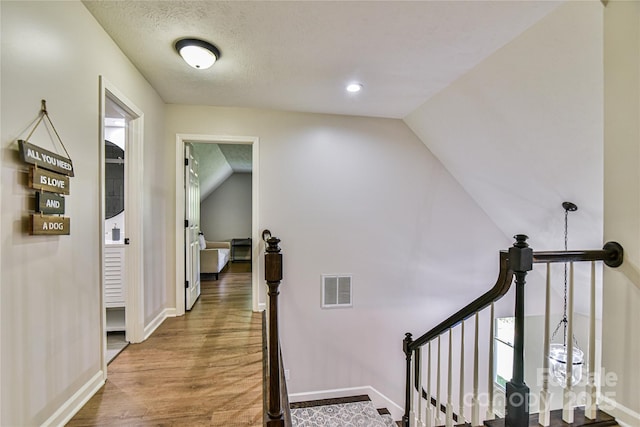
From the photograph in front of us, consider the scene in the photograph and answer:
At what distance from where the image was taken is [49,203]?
1.41 meters

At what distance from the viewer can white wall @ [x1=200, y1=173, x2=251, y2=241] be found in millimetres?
7926

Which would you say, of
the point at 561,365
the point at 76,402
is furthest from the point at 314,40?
the point at 561,365

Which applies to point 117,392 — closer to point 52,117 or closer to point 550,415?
point 52,117

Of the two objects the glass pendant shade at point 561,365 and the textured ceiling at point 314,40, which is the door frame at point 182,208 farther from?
the glass pendant shade at point 561,365

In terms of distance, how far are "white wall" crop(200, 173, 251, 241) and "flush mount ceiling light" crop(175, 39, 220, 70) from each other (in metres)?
6.03

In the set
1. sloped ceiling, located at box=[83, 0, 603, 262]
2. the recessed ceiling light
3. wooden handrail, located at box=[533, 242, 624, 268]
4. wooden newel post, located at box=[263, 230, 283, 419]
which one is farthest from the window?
wooden newel post, located at box=[263, 230, 283, 419]

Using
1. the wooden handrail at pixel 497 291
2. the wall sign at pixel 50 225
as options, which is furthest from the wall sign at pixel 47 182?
the wooden handrail at pixel 497 291

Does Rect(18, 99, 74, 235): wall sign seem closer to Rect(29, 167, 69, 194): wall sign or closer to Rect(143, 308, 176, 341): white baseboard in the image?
Rect(29, 167, 69, 194): wall sign

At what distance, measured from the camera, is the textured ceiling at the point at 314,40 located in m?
1.77

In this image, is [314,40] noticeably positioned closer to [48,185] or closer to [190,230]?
[48,185]

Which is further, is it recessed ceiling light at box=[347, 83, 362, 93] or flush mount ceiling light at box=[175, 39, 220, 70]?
recessed ceiling light at box=[347, 83, 362, 93]

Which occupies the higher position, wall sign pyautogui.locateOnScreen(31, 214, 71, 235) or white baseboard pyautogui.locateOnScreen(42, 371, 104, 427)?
wall sign pyautogui.locateOnScreen(31, 214, 71, 235)

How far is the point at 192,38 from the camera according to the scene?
6.73 feet

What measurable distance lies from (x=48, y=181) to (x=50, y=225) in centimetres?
21
